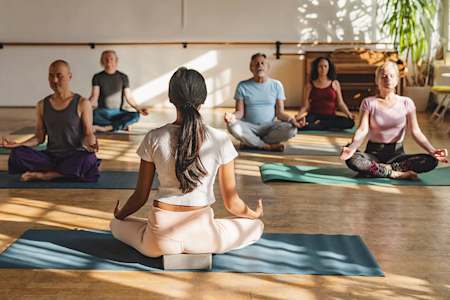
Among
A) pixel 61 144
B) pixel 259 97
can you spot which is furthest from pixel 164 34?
pixel 61 144

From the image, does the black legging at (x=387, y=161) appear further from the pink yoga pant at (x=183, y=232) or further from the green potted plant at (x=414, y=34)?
the green potted plant at (x=414, y=34)

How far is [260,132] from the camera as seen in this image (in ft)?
16.0

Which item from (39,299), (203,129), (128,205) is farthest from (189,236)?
(39,299)

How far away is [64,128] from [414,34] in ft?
20.1

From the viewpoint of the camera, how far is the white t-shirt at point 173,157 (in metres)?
2.00

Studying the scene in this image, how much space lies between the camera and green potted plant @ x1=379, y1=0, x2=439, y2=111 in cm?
766

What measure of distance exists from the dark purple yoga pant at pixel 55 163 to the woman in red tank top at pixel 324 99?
3.02 metres

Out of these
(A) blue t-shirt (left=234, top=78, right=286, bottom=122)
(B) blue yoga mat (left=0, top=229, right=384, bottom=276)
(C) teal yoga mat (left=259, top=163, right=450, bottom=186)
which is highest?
(A) blue t-shirt (left=234, top=78, right=286, bottom=122)

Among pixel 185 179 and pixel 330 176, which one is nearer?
pixel 185 179

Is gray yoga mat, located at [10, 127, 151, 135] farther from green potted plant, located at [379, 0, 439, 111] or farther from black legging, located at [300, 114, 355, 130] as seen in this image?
green potted plant, located at [379, 0, 439, 111]

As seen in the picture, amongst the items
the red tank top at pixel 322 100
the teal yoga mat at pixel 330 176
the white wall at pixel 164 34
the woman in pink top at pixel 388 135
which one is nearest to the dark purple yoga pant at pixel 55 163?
the teal yoga mat at pixel 330 176

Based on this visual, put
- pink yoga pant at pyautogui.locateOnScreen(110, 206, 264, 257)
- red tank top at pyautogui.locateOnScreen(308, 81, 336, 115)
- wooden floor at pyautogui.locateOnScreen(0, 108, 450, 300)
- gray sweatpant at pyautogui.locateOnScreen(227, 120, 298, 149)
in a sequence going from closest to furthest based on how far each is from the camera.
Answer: wooden floor at pyautogui.locateOnScreen(0, 108, 450, 300) → pink yoga pant at pyautogui.locateOnScreen(110, 206, 264, 257) → gray sweatpant at pyautogui.locateOnScreen(227, 120, 298, 149) → red tank top at pyautogui.locateOnScreen(308, 81, 336, 115)

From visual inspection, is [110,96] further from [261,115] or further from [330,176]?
[330,176]

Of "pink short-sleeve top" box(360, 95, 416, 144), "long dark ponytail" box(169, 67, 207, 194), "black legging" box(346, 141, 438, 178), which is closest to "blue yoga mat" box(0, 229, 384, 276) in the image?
"long dark ponytail" box(169, 67, 207, 194)
